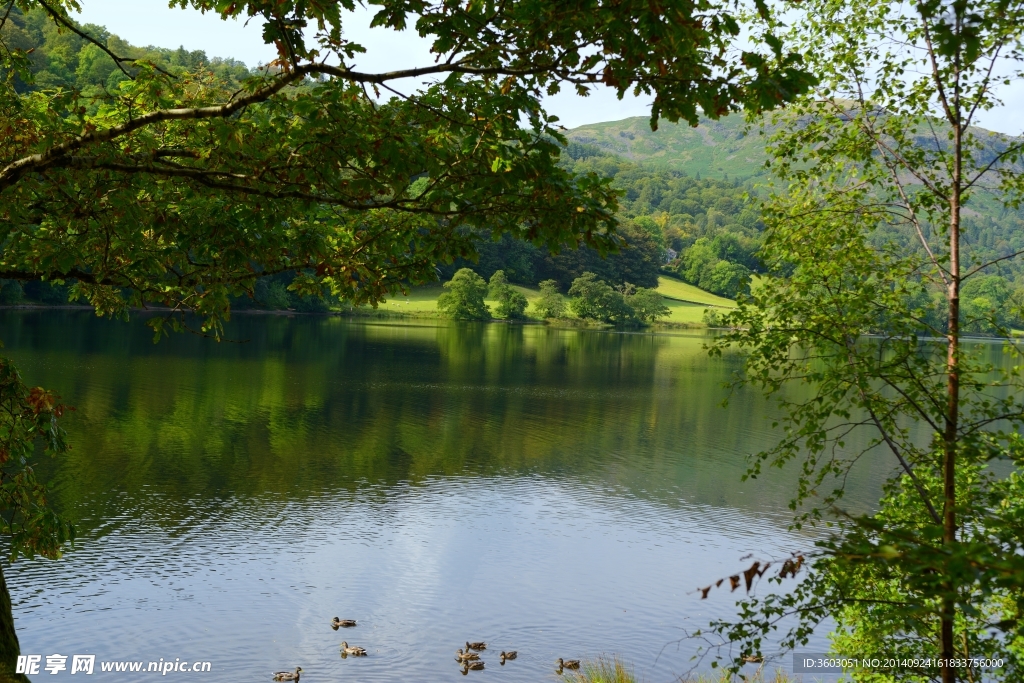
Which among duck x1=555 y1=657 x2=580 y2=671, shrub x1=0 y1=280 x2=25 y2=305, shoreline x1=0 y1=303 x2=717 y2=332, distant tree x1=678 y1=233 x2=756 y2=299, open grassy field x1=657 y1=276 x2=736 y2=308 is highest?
distant tree x1=678 y1=233 x2=756 y2=299

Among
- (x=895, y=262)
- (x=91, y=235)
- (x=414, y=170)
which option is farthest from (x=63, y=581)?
(x=895, y=262)

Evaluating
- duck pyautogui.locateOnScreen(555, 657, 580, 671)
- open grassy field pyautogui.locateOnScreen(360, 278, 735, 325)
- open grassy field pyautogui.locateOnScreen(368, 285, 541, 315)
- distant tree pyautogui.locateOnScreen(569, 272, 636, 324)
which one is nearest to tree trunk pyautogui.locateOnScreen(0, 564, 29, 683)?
duck pyautogui.locateOnScreen(555, 657, 580, 671)

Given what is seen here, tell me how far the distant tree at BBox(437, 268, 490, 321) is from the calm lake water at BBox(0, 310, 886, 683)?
6597cm

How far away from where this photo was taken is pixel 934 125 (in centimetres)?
1054

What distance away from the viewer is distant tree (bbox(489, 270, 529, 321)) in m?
123

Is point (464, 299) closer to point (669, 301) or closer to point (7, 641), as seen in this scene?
point (669, 301)

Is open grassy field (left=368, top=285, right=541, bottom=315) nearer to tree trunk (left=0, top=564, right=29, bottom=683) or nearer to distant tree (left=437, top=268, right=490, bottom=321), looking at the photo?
distant tree (left=437, top=268, right=490, bottom=321)

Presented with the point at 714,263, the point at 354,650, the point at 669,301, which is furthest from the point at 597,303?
the point at 354,650

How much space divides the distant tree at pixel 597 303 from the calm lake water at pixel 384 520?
7809 cm

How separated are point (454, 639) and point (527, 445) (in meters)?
18.1

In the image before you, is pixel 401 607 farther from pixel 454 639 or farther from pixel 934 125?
pixel 934 125

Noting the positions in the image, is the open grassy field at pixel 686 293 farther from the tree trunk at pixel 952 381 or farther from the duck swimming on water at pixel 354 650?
the tree trunk at pixel 952 381

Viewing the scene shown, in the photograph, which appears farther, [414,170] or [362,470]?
[362,470]

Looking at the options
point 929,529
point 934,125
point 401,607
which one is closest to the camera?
point 929,529
